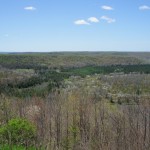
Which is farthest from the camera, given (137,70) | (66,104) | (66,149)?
(137,70)

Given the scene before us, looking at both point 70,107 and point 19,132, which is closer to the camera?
point 19,132

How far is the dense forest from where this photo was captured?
870 inches

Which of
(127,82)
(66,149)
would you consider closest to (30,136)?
(66,149)

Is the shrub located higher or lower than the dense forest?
higher

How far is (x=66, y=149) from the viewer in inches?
995

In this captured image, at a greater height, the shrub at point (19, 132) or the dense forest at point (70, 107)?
the shrub at point (19, 132)

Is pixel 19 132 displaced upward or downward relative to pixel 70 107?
upward

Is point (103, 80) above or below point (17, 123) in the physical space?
below

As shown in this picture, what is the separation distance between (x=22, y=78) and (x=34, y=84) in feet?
20.8

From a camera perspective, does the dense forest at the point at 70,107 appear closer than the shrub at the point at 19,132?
Yes

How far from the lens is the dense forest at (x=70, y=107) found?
72.5 feet

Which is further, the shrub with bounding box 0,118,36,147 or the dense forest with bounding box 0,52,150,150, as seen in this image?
the shrub with bounding box 0,118,36,147

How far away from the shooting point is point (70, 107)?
48.3 m

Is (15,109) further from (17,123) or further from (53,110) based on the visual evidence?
(17,123)
